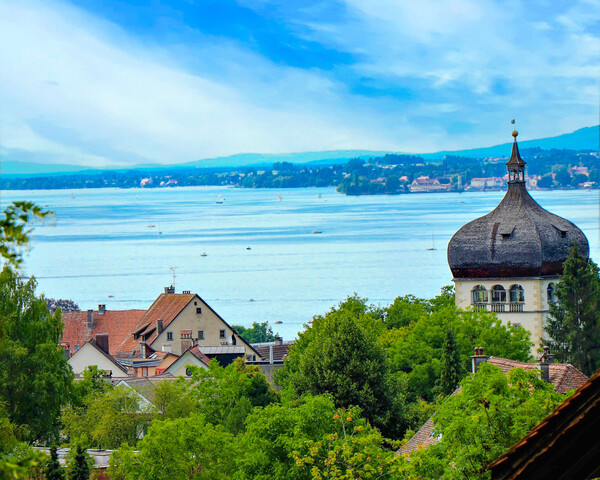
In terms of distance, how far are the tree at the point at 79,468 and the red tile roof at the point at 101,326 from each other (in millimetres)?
53890

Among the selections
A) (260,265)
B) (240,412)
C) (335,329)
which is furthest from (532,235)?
(260,265)

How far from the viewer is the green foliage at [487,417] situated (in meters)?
15.4

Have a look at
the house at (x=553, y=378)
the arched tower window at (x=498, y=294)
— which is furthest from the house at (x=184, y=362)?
the house at (x=553, y=378)

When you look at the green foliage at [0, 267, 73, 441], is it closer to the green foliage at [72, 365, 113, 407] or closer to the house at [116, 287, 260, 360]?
the green foliage at [72, 365, 113, 407]

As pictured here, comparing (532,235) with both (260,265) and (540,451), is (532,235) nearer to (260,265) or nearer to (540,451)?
(540,451)

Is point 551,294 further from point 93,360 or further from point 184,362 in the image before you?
point 93,360

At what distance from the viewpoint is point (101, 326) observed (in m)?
88.0

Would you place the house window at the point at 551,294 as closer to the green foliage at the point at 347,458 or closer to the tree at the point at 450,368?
the tree at the point at 450,368

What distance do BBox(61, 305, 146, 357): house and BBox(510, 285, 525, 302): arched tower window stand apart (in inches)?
1476

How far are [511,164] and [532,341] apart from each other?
9104mm

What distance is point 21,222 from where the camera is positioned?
5809 mm

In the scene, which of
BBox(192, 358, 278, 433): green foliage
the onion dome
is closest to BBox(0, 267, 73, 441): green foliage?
BBox(192, 358, 278, 433): green foliage

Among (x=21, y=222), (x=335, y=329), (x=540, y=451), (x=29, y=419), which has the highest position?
(x=21, y=222)

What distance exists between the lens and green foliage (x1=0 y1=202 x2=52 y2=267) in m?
5.74
